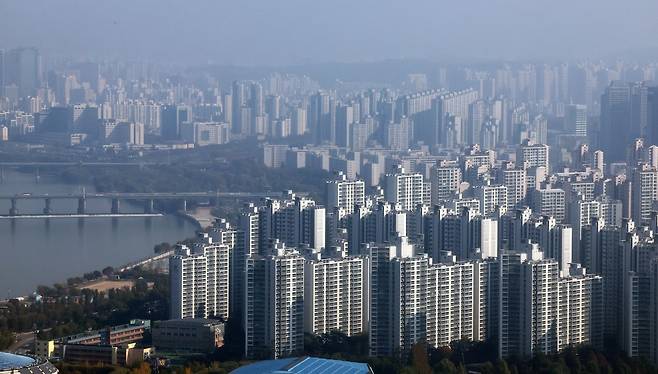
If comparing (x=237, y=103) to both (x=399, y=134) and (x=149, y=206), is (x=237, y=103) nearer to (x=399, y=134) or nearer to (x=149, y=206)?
(x=399, y=134)

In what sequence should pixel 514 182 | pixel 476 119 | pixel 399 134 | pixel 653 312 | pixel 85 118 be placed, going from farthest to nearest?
1. pixel 85 118
2. pixel 476 119
3. pixel 399 134
4. pixel 514 182
5. pixel 653 312

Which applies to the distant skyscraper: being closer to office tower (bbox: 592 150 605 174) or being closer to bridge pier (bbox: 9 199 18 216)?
bridge pier (bbox: 9 199 18 216)

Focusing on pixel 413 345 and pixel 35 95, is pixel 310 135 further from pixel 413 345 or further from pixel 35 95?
pixel 413 345

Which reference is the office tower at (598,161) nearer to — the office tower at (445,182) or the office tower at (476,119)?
the office tower at (445,182)

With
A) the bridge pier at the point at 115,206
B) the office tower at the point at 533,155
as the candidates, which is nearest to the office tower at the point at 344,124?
the office tower at the point at 533,155

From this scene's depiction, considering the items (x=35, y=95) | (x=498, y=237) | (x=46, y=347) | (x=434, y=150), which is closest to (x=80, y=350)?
(x=46, y=347)

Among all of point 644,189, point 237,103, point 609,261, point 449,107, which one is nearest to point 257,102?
point 237,103
